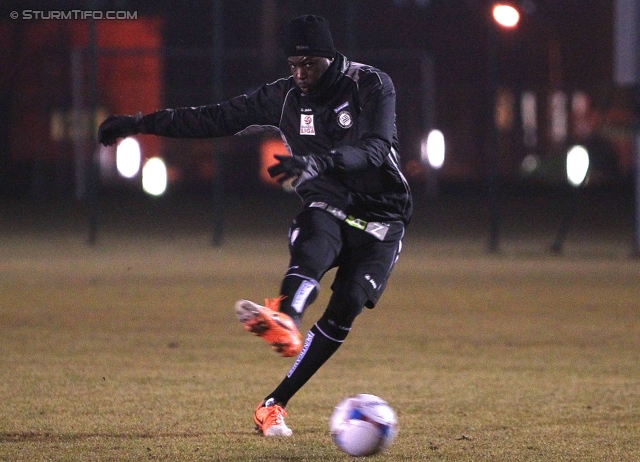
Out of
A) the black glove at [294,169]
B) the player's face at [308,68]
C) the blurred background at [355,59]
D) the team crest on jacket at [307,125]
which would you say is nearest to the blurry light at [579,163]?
the blurred background at [355,59]

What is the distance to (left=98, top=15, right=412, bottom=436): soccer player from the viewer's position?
5.60 metres

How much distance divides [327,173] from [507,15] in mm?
11729

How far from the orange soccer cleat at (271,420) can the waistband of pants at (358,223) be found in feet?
3.43

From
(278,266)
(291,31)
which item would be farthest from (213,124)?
(278,266)

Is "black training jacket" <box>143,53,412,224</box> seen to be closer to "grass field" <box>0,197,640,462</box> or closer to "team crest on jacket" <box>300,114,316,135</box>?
"team crest on jacket" <box>300,114,316,135</box>

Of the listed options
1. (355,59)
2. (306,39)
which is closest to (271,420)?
(306,39)

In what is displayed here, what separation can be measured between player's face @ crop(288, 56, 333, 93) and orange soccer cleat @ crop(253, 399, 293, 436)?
169 cm

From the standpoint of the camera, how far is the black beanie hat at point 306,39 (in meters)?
5.58

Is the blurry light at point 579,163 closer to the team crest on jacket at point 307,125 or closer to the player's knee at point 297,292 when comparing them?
the team crest on jacket at point 307,125

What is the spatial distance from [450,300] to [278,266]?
4.32 m

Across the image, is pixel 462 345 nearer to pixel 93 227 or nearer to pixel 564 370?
pixel 564 370

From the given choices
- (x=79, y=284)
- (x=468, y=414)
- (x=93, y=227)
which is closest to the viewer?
(x=468, y=414)

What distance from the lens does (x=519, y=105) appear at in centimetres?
5169

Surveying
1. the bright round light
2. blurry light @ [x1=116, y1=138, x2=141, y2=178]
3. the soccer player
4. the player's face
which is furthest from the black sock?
the bright round light
